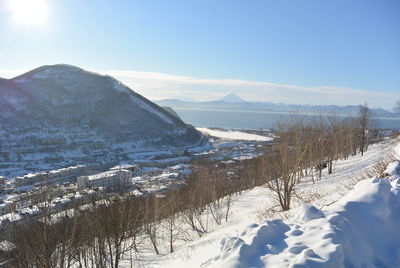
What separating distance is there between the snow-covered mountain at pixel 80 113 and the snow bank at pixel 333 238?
90.0m

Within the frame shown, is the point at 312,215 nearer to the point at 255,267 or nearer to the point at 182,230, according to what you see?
the point at 255,267

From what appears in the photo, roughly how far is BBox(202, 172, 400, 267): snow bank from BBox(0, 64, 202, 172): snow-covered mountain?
295 feet

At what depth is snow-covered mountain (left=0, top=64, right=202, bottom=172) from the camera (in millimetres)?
93125

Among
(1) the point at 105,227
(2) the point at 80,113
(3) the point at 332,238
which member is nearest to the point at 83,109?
(2) the point at 80,113

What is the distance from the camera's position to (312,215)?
6652 mm

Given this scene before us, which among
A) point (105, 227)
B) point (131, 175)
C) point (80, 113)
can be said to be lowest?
point (131, 175)

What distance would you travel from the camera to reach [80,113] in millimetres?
112688

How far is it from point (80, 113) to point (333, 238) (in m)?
119

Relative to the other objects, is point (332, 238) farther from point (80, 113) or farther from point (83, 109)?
point (83, 109)

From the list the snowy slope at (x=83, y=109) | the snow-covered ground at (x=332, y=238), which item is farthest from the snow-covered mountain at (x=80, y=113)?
the snow-covered ground at (x=332, y=238)

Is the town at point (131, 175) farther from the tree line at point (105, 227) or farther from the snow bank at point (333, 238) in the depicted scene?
the snow bank at point (333, 238)

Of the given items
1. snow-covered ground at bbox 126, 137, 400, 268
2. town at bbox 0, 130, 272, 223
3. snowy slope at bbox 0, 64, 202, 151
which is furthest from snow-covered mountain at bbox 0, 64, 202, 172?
snow-covered ground at bbox 126, 137, 400, 268

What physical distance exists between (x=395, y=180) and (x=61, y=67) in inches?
5670

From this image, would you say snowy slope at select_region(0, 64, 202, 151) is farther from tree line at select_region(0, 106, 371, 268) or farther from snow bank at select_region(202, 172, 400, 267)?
snow bank at select_region(202, 172, 400, 267)
